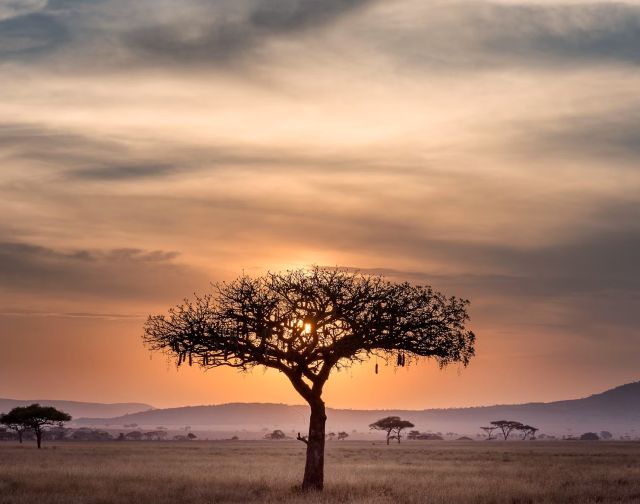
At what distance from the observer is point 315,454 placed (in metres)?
40.7

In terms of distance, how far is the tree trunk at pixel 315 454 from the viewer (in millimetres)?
40406

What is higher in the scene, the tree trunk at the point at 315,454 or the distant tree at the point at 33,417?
the distant tree at the point at 33,417

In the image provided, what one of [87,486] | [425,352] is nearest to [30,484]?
[87,486]

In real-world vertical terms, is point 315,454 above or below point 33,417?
below

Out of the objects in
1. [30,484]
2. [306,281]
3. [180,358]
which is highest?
[306,281]

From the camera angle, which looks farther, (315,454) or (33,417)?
(33,417)

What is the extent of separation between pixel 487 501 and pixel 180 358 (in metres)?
14.4

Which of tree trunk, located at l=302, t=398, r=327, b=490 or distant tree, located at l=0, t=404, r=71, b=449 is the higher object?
distant tree, located at l=0, t=404, r=71, b=449

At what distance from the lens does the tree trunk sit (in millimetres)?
40406

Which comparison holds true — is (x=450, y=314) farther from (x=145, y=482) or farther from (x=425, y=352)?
(x=145, y=482)

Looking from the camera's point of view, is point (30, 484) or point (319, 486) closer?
point (319, 486)

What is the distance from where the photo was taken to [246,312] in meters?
41.0

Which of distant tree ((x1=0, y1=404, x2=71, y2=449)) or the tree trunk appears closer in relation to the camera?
the tree trunk

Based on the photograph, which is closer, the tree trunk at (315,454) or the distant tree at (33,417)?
the tree trunk at (315,454)
